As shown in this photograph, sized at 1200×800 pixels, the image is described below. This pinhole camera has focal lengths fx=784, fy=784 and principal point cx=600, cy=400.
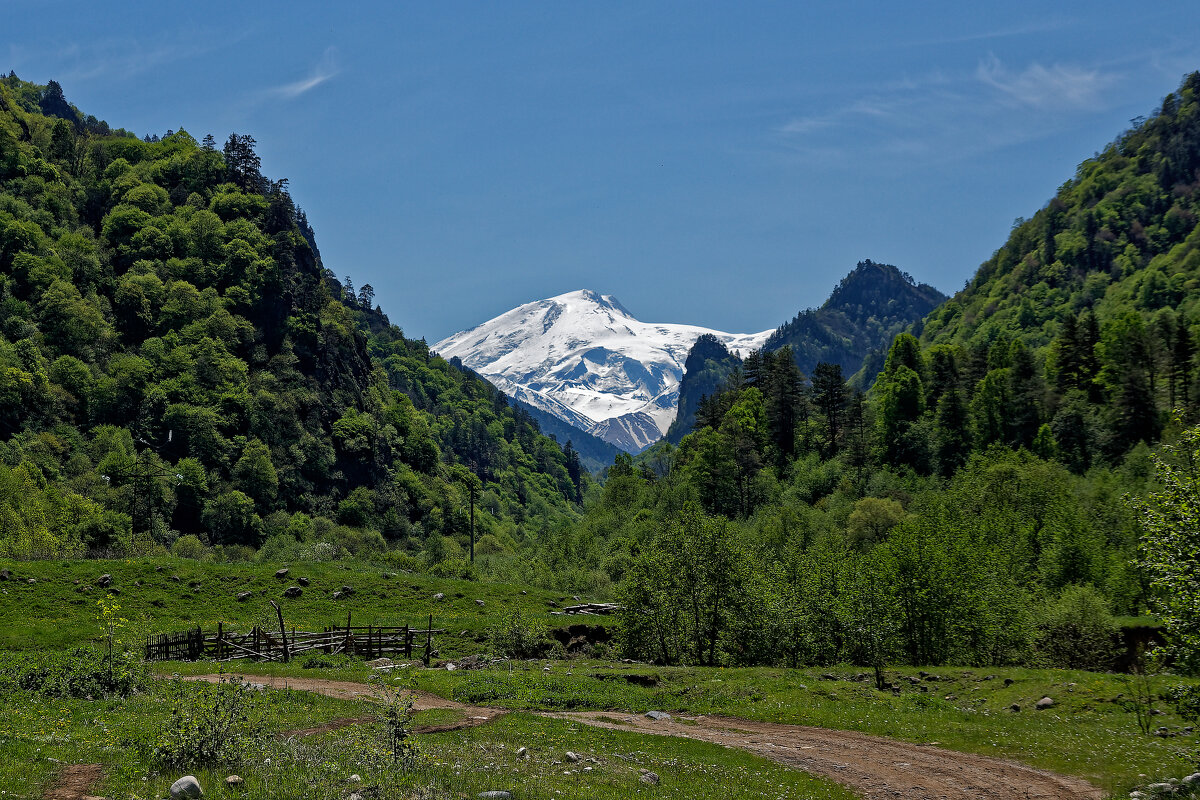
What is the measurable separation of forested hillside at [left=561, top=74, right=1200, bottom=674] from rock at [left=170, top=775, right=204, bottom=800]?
→ 2737 centimetres

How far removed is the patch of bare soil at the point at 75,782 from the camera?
15750mm

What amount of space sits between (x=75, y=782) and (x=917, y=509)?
331 ft

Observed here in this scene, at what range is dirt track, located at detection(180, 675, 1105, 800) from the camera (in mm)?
21828

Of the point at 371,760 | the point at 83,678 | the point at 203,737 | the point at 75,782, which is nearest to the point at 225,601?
the point at 83,678

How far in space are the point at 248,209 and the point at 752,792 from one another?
194200 mm

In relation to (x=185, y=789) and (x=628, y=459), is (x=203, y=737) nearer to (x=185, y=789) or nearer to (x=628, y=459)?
(x=185, y=789)

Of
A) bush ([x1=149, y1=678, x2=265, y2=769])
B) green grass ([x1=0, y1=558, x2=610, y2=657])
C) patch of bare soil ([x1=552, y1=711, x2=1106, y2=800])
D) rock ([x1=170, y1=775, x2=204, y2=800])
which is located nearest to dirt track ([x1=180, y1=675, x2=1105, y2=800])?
patch of bare soil ([x1=552, y1=711, x2=1106, y2=800])

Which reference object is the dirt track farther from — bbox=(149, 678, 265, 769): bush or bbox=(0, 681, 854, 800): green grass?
bbox=(149, 678, 265, 769): bush

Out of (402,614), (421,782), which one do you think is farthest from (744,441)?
(421,782)

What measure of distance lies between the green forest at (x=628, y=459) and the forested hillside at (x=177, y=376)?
0.55 metres

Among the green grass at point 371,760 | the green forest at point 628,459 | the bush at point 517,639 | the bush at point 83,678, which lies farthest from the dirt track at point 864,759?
the bush at point 517,639

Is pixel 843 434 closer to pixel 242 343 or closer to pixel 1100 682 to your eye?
pixel 1100 682

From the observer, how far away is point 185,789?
1570cm

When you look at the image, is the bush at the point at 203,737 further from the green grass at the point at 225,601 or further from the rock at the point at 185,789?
the green grass at the point at 225,601
